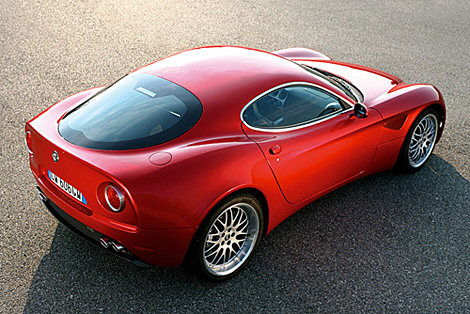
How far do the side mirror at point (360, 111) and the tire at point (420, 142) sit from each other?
33.5 inches

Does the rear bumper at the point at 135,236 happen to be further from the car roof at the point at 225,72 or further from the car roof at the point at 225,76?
the car roof at the point at 225,72

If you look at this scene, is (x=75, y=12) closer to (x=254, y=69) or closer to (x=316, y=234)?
(x=254, y=69)

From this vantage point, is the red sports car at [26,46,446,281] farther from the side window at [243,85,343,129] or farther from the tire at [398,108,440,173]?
the tire at [398,108,440,173]

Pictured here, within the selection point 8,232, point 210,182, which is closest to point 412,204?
point 210,182

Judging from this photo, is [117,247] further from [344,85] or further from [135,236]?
[344,85]

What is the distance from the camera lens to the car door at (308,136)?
3875 mm

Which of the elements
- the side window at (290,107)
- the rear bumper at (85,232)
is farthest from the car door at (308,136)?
the rear bumper at (85,232)

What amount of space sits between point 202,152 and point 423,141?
296 cm

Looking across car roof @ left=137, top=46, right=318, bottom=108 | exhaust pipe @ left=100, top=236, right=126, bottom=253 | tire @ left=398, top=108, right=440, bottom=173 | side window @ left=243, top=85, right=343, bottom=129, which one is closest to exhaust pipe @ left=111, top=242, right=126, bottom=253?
Answer: exhaust pipe @ left=100, top=236, right=126, bottom=253

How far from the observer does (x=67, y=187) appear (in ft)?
11.3

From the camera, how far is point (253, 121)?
12.7 feet

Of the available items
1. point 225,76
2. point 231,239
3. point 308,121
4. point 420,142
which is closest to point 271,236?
point 231,239

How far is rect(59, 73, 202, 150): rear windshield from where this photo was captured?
139 inches

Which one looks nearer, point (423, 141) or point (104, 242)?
point (104, 242)
